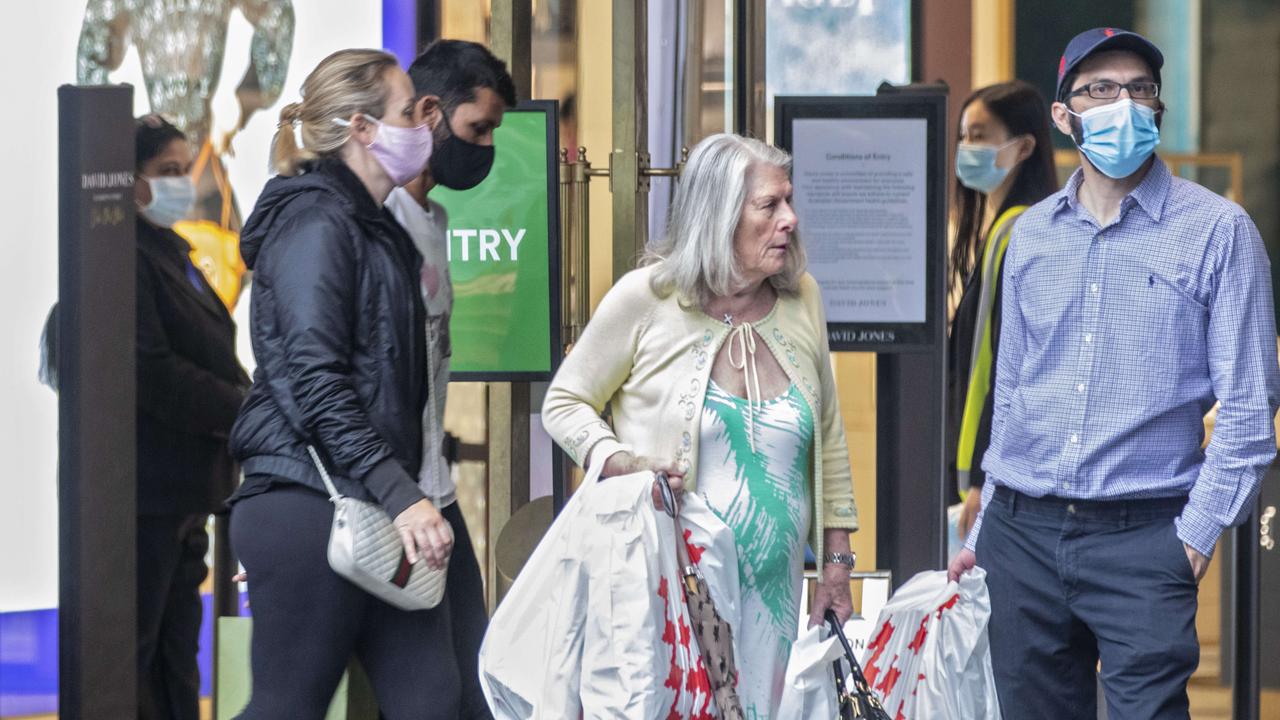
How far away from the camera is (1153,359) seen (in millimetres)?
3439

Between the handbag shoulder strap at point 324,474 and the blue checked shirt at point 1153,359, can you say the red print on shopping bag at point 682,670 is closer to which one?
the handbag shoulder strap at point 324,474

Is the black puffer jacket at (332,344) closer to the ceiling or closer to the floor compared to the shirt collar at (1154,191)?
closer to the floor

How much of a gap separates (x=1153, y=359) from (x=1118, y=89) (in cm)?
56

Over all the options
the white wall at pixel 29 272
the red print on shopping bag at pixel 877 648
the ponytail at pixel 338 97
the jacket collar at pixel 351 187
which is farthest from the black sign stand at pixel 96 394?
the red print on shopping bag at pixel 877 648


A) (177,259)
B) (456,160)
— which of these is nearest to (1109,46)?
(456,160)

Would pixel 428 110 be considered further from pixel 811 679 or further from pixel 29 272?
pixel 29 272

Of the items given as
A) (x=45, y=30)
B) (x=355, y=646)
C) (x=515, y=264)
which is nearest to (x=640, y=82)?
(x=515, y=264)

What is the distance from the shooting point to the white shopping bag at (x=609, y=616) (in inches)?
131

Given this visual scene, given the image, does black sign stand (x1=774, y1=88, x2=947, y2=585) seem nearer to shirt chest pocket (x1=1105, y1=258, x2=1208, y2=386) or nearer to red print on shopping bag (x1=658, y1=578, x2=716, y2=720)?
shirt chest pocket (x1=1105, y1=258, x2=1208, y2=386)

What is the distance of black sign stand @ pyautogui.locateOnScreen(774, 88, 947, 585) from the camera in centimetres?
491

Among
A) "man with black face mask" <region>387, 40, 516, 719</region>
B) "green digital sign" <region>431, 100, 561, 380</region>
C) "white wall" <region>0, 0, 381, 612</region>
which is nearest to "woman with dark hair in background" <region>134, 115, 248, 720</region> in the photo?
"white wall" <region>0, 0, 381, 612</region>

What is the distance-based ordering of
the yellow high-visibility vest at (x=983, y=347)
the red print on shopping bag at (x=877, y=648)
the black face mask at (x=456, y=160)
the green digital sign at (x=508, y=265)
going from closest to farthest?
the red print on shopping bag at (x=877, y=648)
the black face mask at (x=456, y=160)
the green digital sign at (x=508, y=265)
the yellow high-visibility vest at (x=983, y=347)

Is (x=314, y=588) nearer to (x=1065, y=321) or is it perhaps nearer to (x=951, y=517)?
(x=1065, y=321)

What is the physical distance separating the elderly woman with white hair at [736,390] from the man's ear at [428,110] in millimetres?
520
